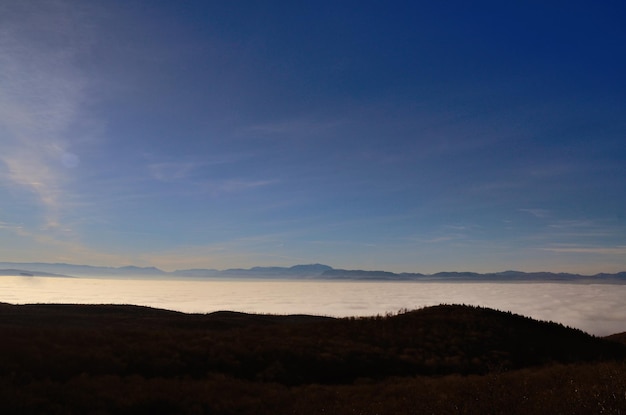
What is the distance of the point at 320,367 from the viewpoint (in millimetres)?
25047

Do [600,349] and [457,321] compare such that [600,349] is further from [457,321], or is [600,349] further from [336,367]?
[336,367]

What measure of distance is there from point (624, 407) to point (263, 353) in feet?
60.6

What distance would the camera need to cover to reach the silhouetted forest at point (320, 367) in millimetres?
14445

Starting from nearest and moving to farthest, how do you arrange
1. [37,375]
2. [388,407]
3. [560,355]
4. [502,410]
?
1. [502,410]
2. [388,407]
3. [37,375]
4. [560,355]

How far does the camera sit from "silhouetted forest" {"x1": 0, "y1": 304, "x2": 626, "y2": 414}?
14445mm

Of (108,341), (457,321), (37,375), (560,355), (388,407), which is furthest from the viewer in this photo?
(457,321)

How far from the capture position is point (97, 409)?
1450 cm

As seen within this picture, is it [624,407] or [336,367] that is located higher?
[624,407]

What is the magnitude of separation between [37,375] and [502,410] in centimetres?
1715

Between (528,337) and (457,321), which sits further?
(457,321)

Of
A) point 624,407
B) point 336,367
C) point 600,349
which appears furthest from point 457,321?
point 624,407

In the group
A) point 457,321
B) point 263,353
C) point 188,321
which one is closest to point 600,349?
point 457,321

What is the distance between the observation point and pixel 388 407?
1445 centimetres

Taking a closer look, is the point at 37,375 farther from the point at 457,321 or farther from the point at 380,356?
the point at 457,321
